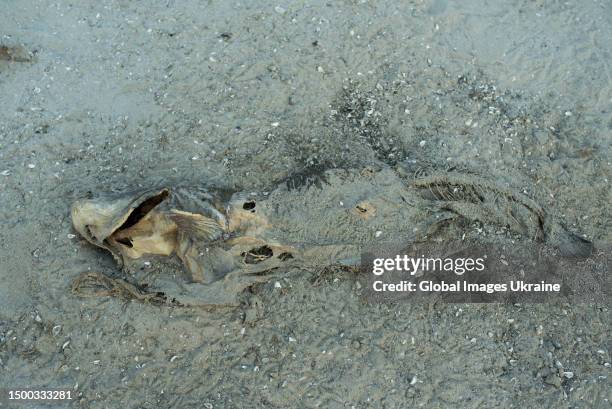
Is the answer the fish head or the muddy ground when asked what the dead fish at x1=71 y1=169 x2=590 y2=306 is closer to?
the fish head

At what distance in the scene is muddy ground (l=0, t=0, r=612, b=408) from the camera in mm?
3615

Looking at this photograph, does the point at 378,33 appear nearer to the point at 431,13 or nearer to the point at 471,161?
the point at 431,13

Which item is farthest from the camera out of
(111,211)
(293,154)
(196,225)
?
(293,154)

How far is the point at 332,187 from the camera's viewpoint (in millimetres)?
3820

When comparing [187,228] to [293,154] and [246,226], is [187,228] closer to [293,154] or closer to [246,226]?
[246,226]

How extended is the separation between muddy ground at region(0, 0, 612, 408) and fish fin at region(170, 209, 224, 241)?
0.48 metres

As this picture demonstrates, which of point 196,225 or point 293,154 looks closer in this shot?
point 196,225

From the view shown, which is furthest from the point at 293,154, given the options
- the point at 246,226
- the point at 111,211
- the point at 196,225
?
the point at 111,211

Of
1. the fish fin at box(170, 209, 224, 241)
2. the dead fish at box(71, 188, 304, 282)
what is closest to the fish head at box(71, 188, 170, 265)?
the dead fish at box(71, 188, 304, 282)

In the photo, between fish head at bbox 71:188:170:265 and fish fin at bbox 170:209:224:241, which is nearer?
fish fin at bbox 170:209:224:241

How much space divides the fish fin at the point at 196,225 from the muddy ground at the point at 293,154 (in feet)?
1.58

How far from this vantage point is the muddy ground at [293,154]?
362 centimetres

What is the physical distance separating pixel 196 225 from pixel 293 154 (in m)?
0.98

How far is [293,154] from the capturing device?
421 centimetres
